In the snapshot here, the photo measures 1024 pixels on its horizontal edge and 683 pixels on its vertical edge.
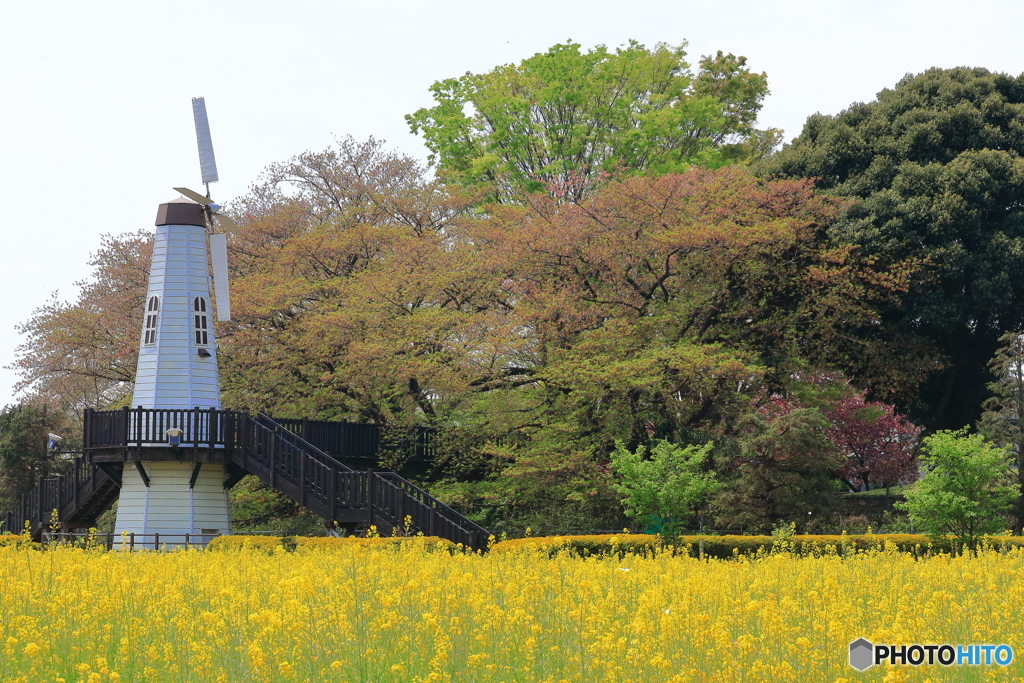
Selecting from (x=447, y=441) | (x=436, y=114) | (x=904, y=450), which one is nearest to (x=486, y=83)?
(x=436, y=114)

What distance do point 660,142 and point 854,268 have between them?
13524mm

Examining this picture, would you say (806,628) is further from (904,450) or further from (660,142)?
(904,450)

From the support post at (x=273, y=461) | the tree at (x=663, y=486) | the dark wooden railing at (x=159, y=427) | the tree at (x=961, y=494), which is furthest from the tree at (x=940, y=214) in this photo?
the dark wooden railing at (x=159, y=427)

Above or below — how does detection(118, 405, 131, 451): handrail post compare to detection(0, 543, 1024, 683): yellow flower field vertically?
above

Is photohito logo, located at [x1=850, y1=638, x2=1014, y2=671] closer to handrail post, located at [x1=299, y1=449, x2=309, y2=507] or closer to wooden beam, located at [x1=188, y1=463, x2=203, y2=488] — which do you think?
handrail post, located at [x1=299, y1=449, x2=309, y2=507]

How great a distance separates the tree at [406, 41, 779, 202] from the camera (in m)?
43.5

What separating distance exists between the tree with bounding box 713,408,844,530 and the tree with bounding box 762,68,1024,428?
6.67 m

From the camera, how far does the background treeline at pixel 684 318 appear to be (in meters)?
30.5

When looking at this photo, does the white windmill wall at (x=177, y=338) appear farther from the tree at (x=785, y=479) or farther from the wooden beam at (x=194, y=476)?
the tree at (x=785, y=479)

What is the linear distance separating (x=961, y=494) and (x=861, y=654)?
609 inches

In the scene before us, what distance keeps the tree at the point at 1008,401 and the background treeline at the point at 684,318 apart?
0.13 m

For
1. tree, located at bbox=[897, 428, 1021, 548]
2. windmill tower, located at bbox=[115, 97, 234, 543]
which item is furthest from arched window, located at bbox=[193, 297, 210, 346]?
tree, located at bbox=[897, 428, 1021, 548]

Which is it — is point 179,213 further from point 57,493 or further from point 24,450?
point 24,450

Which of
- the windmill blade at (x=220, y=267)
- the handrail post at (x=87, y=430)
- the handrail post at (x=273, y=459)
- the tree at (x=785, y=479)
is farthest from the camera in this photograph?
the windmill blade at (x=220, y=267)
